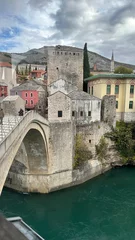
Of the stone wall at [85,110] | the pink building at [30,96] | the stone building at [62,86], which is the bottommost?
the stone wall at [85,110]

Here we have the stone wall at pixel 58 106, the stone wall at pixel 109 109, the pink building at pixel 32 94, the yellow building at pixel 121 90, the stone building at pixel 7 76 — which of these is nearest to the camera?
the stone wall at pixel 58 106

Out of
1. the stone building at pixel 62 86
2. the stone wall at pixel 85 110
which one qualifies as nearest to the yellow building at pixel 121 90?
the stone wall at pixel 85 110

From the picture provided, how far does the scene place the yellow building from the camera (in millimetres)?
20766

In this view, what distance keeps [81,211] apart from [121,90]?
45.4ft

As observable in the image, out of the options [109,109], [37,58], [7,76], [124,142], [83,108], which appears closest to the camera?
[83,108]

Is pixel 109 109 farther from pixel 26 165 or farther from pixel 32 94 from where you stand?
pixel 26 165

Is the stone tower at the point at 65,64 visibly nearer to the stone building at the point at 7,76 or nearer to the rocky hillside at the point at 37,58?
the stone building at the point at 7,76

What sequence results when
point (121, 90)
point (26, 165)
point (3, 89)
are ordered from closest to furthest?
1. point (26, 165)
2. point (121, 90)
3. point (3, 89)

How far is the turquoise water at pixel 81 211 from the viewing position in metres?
11.4

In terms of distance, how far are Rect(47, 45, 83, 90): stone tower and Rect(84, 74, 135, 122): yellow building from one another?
156 inches

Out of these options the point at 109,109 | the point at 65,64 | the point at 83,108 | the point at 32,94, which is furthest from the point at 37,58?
the point at 83,108

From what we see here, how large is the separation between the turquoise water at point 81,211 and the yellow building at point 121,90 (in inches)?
324

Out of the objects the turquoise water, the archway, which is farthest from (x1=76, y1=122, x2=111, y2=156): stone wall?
the archway

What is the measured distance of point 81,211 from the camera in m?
13.5
